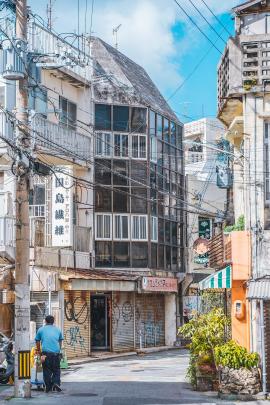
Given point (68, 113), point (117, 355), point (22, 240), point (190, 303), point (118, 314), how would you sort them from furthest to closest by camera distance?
point (190, 303)
point (118, 314)
point (68, 113)
point (117, 355)
point (22, 240)

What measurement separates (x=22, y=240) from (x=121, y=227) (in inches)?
690

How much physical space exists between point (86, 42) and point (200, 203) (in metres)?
14.1

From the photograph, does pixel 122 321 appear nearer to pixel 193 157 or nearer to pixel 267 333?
pixel 267 333

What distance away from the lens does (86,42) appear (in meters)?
35.5

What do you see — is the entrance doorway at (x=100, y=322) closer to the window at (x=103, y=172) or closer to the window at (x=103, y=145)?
the window at (x=103, y=172)

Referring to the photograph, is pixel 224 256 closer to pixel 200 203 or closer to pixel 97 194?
pixel 97 194

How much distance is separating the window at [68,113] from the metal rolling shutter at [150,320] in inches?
328

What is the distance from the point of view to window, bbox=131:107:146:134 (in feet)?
122

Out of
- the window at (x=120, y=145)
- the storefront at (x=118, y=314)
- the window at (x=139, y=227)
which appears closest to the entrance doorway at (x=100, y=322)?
the storefront at (x=118, y=314)

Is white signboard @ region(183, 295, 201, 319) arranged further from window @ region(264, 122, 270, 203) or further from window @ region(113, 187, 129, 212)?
window @ region(264, 122, 270, 203)

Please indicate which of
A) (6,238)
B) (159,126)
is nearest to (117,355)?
(6,238)

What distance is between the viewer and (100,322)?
34938 mm

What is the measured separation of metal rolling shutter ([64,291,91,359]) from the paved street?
6.21ft

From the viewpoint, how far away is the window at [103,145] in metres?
36.1
